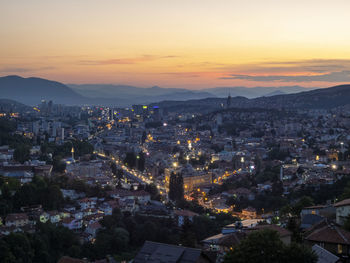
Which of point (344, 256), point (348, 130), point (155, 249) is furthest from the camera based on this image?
point (348, 130)

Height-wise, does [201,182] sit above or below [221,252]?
below

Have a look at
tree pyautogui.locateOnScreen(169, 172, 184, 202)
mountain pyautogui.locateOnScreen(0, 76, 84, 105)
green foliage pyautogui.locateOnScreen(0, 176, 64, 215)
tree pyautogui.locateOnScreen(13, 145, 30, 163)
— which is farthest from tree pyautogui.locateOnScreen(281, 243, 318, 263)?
mountain pyautogui.locateOnScreen(0, 76, 84, 105)

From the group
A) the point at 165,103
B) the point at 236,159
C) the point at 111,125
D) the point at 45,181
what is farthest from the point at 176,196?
the point at 165,103

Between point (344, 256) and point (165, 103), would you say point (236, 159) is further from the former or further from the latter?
point (165, 103)

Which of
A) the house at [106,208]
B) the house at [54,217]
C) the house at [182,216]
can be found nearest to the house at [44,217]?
the house at [54,217]

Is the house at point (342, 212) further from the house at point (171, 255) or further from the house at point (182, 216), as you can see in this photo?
the house at point (182, 216)

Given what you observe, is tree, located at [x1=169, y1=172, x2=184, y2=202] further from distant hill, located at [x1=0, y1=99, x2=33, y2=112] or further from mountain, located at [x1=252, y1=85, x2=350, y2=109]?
distant hill, located at [x1=0, y1=99, x2=33, y2=112]
